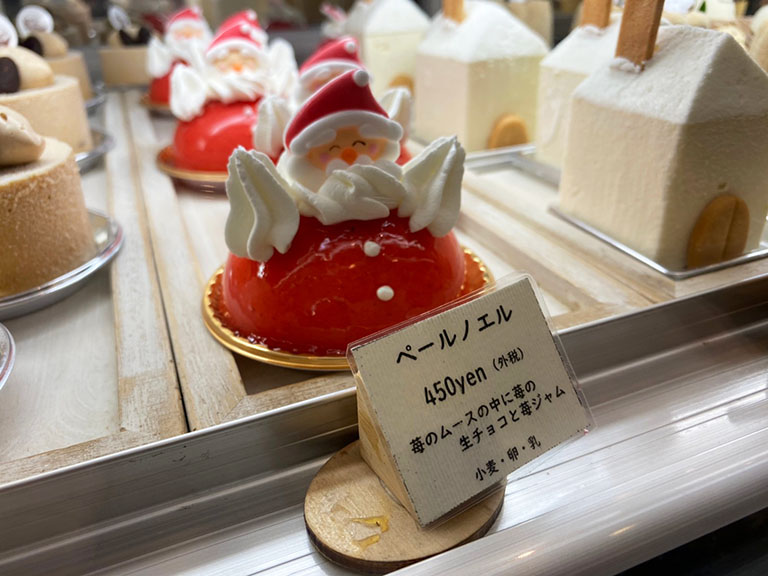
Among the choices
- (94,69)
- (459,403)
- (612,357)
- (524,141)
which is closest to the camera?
(459,403)

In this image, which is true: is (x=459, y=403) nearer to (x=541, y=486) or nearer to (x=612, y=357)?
(x=541, y=486)

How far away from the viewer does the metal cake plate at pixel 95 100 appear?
8.03 feet

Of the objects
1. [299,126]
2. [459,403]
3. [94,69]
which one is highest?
[299,126]

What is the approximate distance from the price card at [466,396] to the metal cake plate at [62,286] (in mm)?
690

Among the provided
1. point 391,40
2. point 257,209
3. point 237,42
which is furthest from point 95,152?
point 257,209

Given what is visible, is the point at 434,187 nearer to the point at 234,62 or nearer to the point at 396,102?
the point at 396,102

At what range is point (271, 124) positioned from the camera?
123cm

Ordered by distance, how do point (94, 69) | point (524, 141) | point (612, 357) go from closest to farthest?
point (612, 357)
point (524, 141)
point (94, 69)

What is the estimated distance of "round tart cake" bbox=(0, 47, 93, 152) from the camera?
1501mm

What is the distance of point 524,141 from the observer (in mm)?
1919

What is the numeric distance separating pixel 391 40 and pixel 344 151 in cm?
161

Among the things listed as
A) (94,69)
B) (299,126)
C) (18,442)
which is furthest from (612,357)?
(94,69)

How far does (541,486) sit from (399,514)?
0.68 ft

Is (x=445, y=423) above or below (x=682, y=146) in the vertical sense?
below
